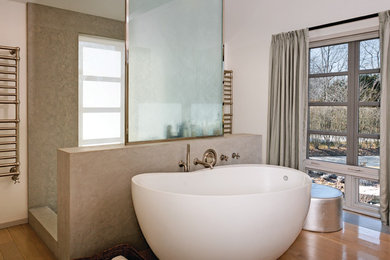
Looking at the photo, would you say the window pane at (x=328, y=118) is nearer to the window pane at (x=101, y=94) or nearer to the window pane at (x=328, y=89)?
the window pane at (x=328, y=89)

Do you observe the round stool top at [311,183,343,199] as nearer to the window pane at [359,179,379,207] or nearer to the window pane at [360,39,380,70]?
the window pane at [359,179,379,207]

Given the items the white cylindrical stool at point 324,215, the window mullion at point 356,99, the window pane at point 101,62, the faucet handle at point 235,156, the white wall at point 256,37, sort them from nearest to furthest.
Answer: the white cylindrical stool at point 324,215 < the faucet handle at point 235,156 < the window mullion at point 356,99 < the window pane at point 101,62 < the white wall at point 256,37

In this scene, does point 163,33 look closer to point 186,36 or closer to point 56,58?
point 186,36

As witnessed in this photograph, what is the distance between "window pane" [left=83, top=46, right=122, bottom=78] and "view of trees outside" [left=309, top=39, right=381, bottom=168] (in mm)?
2410

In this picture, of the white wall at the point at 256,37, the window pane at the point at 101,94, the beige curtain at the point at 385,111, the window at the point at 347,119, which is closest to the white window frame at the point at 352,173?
the window at the point at 347,119

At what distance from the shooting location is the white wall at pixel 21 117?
9.36 feet

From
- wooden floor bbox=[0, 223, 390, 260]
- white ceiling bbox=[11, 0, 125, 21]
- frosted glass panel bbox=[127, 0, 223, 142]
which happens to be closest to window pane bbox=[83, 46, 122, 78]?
white ceiling bbox=[11, 0, 125, 21]

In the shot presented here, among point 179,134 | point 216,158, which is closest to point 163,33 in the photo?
point 179,134

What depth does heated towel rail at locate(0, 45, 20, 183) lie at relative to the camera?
2.75 m

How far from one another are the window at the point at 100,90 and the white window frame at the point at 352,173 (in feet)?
8.01

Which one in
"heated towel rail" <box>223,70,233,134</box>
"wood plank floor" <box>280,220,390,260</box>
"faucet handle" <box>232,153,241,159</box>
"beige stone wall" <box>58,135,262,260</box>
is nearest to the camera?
"beige stone wall" <box>58,135,262,260</box>

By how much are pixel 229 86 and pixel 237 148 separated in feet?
6.62

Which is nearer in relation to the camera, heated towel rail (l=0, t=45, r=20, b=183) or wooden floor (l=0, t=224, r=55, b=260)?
wooden floor (l=0, t=224, r=55, b=260)

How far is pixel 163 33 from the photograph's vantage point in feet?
7.34
